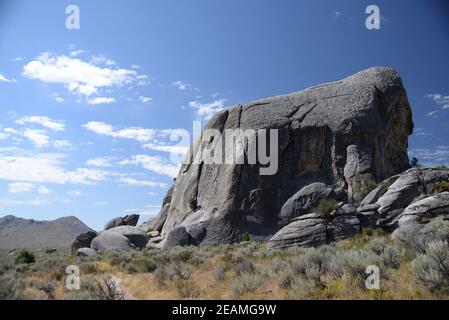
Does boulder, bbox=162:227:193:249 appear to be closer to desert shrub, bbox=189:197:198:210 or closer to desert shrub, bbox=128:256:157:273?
desert shrub, bbox=189:197:198:210

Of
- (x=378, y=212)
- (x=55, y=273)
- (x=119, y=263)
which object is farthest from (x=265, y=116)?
(x=55, y=273)

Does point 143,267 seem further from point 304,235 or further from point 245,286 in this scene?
point 304,235

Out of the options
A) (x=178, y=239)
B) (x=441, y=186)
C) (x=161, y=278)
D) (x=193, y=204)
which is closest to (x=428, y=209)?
(x=441, y=186)

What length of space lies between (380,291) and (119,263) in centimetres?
1699

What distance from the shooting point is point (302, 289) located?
9539mm

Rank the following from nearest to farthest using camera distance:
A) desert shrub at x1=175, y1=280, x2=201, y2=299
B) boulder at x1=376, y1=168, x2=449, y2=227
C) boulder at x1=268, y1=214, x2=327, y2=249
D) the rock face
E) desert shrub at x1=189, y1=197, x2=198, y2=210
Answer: desert shrub at x1=175, y1=280, x2=201, y2=299 → boulder at x1=268, y1=214, x2=327, y2=249 → boulder at x1=376, y1=168, x2=449, y2=227 → the rock face → desert shrub at x1=189, y1=197, x2=198, y2=210

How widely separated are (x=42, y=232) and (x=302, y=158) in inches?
6568

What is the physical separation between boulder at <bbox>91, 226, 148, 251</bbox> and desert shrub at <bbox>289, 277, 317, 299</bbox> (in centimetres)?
2966

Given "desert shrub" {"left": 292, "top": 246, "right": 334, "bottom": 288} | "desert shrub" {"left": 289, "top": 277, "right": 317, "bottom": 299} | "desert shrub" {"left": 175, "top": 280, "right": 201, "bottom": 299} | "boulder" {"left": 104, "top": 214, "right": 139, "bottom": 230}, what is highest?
"desert shrub" {"left": 292, "top": 246, "right": 334, "bottom": 288}

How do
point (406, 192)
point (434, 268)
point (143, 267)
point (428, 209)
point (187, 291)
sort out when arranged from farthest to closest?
1. point (406, 192)
2. point (428, 209)
3. point (143, 267)
4. point (187, 291)
5. point (434, 268)

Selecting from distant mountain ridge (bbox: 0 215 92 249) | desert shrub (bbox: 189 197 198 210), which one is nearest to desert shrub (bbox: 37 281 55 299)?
desert shrub (bbox: 189 197 198 210)

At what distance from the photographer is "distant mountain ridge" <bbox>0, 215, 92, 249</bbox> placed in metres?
149

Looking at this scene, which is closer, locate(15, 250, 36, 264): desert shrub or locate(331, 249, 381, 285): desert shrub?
locate(331, 249, 381, 285): desert shrub
